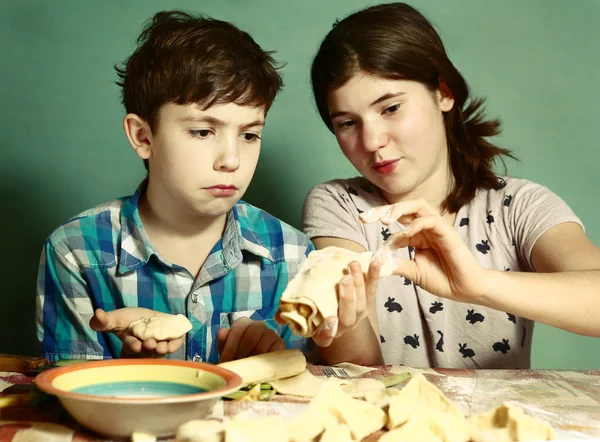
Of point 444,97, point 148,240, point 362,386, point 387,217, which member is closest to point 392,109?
point 444,97

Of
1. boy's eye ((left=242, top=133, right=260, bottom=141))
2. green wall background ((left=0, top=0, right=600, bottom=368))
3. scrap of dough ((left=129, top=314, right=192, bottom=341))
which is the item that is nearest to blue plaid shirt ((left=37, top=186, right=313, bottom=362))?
boy's eye ((left=242, top=133, right=260, bottom=141))

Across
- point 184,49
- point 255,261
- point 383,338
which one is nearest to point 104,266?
point 255,261

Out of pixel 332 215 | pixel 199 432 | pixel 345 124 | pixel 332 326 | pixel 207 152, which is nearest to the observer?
pixel 199 432

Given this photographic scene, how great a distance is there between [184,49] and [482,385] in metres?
0.95

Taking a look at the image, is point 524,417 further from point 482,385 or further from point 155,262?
point 155,262

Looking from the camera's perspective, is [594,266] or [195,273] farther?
[195,273]

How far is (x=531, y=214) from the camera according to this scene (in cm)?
164

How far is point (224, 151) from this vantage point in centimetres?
139

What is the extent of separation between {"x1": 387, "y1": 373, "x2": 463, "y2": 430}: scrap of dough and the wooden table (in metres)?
0.04

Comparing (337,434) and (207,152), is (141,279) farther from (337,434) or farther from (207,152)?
(337,434)

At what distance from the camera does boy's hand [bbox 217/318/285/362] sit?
1.22 meters

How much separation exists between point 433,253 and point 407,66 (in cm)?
53

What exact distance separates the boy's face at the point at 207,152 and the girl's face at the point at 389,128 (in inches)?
9.8

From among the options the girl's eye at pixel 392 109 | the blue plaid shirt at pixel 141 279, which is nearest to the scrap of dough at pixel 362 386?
the blue plaid shirt at pixel 141 279
